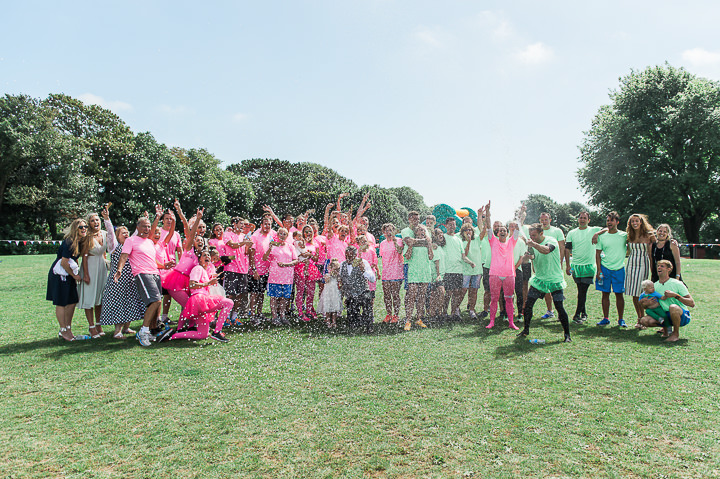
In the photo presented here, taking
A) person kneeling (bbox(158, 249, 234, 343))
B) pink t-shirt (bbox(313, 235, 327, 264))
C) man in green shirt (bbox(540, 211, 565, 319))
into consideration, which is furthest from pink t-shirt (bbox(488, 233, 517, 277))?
person kneeling (bbox(158, 249, 234, 343))

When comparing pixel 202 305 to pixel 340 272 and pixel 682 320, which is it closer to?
pixel 340 272

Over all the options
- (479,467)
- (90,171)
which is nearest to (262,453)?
(479,467)

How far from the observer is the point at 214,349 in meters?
6.72

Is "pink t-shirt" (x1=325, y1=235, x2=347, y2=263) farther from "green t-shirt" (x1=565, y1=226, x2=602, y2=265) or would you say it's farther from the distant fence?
the distant fence

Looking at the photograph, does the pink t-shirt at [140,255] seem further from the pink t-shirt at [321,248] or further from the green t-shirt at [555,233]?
the green t-shirt at [555,233]

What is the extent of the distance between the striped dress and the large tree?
94.9 feet

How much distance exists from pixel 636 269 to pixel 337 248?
5.64 m

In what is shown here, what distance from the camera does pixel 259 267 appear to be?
9117mm

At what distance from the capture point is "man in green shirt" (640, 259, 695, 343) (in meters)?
7.03

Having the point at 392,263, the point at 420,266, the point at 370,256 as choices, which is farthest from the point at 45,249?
the point at 420,266

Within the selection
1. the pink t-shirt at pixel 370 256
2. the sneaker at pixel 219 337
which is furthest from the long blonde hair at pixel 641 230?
the sneaker at pixel 219 337

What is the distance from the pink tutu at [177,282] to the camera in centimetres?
756

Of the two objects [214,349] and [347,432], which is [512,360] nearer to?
[347,432]

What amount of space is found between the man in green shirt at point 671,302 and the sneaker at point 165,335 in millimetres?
7981
